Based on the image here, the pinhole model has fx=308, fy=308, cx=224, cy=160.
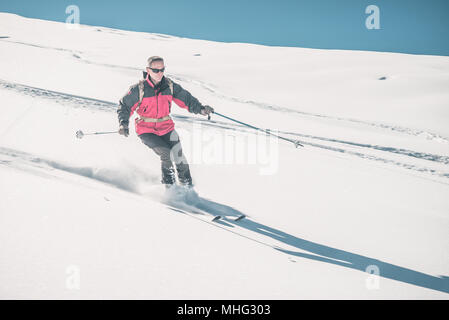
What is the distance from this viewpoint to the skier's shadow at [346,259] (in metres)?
2.48

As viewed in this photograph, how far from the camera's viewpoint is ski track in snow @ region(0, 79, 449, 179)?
572cm

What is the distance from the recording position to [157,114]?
13.9 feet

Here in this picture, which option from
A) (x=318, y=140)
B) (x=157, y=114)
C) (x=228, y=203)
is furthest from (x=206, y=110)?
(x=318, y=140)

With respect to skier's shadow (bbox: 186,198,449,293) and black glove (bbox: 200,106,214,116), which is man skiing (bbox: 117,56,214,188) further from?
skier's shadow (bbox: 186,198,449,293)

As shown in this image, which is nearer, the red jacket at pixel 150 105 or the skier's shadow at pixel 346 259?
the skier's shadow at pixel 346 259

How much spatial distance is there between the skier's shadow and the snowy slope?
0.06 ft

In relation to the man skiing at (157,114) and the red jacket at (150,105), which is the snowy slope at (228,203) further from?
the red jacket at (150,105)

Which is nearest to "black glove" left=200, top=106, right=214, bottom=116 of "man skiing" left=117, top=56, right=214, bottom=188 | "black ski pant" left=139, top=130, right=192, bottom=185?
"man skiing" left=117, top=56, right=214, bottom=188

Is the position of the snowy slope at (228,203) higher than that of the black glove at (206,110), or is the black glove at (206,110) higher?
the black glove at (206,110)

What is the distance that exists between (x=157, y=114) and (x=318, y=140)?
13.4 ft

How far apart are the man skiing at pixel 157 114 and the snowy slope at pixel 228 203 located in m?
0.41

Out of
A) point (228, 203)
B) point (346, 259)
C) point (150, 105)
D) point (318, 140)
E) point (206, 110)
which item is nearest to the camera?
point (346, 259)

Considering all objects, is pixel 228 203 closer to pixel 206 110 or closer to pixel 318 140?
pixel 206 110

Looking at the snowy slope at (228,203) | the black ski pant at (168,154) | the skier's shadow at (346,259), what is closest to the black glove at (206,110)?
the black ski pant at (168,154)
